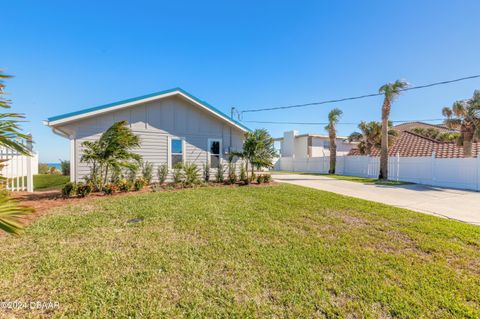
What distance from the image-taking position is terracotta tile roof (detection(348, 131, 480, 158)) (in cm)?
1459

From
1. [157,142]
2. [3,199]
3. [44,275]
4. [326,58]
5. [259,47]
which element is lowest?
[44,275]

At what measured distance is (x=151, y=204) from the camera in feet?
20.4

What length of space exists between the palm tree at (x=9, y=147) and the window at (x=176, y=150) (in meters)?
8.56

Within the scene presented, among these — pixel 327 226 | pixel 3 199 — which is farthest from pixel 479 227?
pixel 3 199

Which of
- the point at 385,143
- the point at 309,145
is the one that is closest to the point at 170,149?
the point at 385,143

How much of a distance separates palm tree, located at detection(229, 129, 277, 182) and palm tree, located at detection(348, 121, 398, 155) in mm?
12532

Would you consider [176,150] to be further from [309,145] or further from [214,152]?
[309,145]

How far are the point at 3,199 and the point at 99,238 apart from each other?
2610 millimetres

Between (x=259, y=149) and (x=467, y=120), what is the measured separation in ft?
41.4

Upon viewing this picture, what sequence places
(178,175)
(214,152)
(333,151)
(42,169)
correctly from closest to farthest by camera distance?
(178,175), (214,152), (42,169), (333,151)

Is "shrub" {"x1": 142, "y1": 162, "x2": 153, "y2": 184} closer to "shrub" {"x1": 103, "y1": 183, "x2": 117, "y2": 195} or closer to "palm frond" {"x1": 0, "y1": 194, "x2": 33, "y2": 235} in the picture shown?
"shrub" {"x1": 103, "y1": 183, "x2": 117, "y2": 195}

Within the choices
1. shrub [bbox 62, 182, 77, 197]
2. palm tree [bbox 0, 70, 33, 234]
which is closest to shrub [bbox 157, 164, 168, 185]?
shrub [bbox 62, 182, 77, 197]

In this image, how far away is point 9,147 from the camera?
1.81 metres

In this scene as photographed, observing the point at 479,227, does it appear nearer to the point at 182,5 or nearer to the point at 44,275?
the point at 44,275
